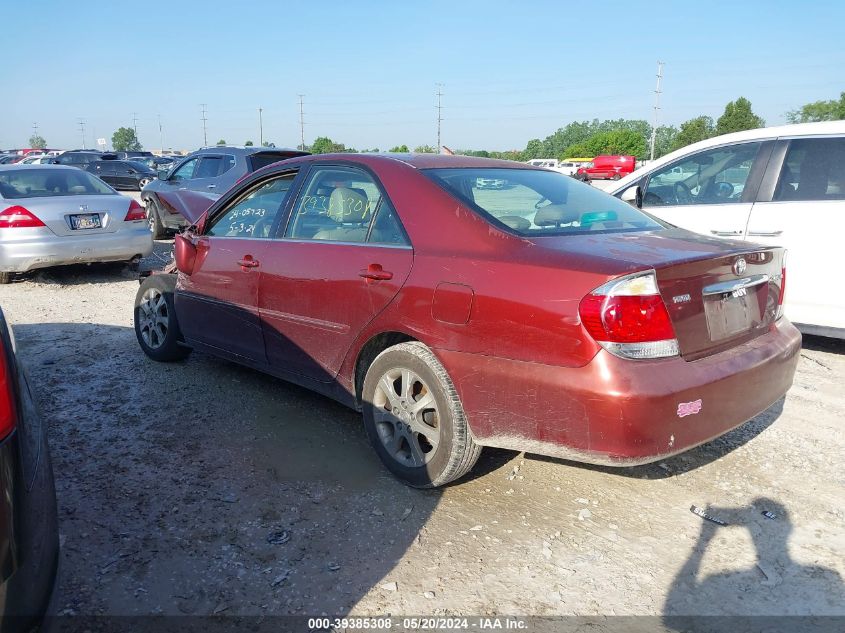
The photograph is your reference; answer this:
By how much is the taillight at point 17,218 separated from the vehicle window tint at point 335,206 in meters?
5.32

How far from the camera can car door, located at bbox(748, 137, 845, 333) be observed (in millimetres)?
5332

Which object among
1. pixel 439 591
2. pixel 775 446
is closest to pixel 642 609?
pixel 439 591

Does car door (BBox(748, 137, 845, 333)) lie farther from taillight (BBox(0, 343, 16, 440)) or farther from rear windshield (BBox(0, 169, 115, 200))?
rear windshield (BBox(0, 169, 115, 200))

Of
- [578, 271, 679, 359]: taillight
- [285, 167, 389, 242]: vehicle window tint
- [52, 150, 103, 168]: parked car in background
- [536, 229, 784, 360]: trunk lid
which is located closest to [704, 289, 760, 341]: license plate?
[536, 229, 784, 360]: trunk lid

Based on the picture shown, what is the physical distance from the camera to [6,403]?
188 cm

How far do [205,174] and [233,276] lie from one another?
23.2 ft

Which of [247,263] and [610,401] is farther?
[247,263]

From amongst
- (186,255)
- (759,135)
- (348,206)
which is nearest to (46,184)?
(186,255)

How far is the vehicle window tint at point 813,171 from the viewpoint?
17.8ft

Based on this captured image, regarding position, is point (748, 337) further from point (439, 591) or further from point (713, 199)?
point (713, 199)

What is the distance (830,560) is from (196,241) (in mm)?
4120

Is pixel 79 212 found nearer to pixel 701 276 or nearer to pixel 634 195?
pixel 634 195

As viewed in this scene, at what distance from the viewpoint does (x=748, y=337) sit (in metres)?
3.26

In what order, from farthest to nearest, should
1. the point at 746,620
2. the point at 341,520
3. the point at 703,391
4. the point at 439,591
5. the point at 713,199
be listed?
the point at 713,199 → the point at 341,520 → the point at 703,391 → the point at 439,591 → the point at 746,620
